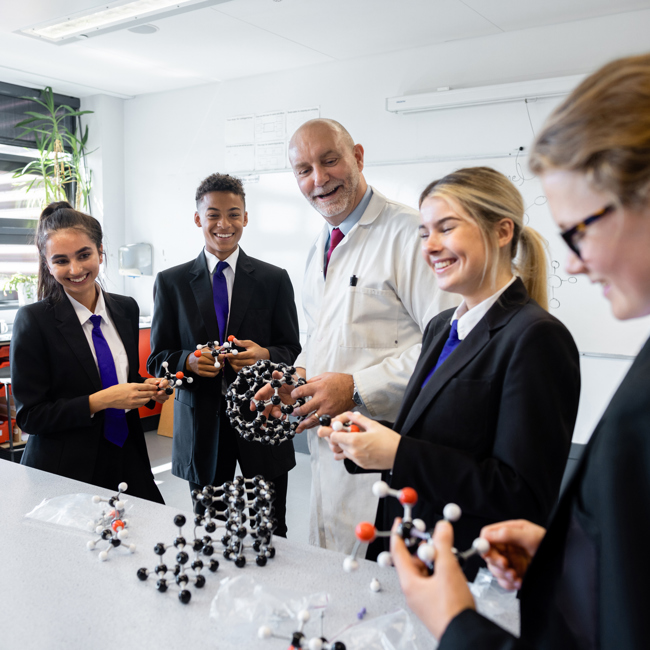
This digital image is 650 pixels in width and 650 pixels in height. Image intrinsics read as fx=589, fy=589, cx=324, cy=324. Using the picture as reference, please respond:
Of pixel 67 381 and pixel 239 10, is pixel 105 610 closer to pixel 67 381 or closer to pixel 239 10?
pixel 67 381

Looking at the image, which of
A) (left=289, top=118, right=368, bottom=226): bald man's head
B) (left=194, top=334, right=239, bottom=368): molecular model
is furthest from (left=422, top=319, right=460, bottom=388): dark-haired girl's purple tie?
(left=194, top=334, right=239, bottom=368): molecular model

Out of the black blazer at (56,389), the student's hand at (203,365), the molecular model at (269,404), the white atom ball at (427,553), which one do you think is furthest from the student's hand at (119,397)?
the white atom ball at (427,553)

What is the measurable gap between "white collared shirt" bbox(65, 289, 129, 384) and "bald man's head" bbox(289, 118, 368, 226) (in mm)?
958

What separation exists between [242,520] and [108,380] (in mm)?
1066

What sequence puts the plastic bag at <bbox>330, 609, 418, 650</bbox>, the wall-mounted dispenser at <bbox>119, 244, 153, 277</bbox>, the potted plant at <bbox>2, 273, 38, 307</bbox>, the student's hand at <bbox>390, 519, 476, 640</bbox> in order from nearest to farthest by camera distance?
the student's hand at <bbox>390, 519, 476, 640</bbox> → the plastic bag at <bbox>330, 609, 418, 650</bbox> → the potted plant at <bbox>2, 273, 38, 307</bbox> → the wall-mounted dispenser at <bbox>119, 244, 153, 277</bbox>

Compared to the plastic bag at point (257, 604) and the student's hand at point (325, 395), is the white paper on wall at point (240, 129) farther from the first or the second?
the plastic bag at point (257, 604)

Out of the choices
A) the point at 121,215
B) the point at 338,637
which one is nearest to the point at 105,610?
the point at 338,637

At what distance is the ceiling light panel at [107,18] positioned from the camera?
373 cm

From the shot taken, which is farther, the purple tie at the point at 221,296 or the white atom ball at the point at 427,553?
the purple tie at the point at 221,296

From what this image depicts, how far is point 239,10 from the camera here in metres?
3.89

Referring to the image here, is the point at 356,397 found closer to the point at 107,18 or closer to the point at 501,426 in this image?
the point at 501,426

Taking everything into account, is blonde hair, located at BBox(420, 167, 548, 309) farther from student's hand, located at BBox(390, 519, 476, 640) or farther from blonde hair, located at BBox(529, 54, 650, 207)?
student's hand, located at BBox(390, 519, 476, 640)

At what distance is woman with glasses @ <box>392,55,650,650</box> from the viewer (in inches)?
25.8

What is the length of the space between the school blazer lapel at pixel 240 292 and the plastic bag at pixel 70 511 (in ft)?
3.41
